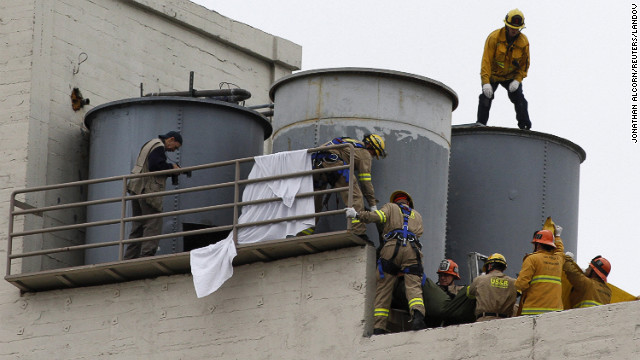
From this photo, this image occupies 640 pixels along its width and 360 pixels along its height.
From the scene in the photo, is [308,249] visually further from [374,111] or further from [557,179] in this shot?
[557,179]

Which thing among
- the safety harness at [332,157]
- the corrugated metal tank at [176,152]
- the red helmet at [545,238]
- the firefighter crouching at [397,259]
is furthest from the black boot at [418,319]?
the corrugated metal tank at [176,152]

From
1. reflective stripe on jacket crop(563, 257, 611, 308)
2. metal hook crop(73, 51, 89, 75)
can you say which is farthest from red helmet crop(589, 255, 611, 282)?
metal hook crop(73, 51, 89, 75)

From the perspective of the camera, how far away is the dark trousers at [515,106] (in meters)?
26.0

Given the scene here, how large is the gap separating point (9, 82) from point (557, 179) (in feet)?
27.8

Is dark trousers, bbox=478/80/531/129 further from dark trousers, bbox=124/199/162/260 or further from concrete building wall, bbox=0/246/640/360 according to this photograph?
dark trousers, bbox=124/199/162/260

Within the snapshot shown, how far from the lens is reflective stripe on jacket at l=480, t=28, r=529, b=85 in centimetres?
2598

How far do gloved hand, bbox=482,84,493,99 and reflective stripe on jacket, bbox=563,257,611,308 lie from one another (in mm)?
5202

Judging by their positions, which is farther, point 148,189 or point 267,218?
point 148,189

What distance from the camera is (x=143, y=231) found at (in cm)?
2308

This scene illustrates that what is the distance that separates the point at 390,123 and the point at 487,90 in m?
3.64

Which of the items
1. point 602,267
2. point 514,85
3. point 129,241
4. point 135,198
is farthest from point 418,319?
point 514,85

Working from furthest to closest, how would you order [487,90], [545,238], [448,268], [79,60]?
[487,90] < [79,60] < [448,268] < [545,238]

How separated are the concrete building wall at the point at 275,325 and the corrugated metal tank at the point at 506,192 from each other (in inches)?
173

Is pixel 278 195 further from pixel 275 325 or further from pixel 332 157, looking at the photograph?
pixel 275 325
